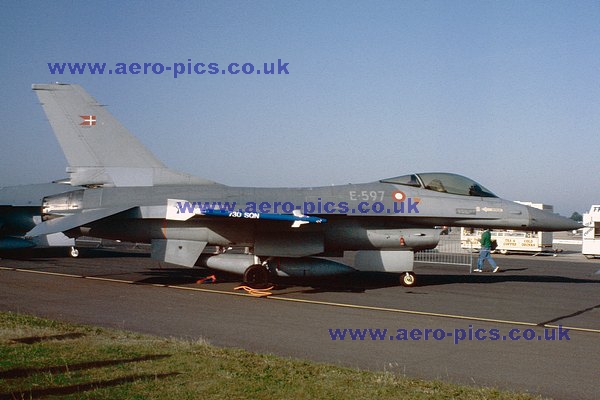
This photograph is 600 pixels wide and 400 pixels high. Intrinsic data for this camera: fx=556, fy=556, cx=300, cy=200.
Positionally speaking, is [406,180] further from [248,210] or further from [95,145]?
[95,145]

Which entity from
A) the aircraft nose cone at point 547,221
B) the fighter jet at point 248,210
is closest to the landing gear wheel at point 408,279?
the fighter jet at point 248,210

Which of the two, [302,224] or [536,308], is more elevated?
[302,224]

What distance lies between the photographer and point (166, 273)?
55.7 ft

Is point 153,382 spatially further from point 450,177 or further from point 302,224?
point 450,177

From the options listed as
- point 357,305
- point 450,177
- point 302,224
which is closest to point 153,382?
point 357,305

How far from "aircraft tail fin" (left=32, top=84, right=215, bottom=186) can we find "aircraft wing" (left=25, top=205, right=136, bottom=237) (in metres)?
1.14

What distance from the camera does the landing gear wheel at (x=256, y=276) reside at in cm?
1372

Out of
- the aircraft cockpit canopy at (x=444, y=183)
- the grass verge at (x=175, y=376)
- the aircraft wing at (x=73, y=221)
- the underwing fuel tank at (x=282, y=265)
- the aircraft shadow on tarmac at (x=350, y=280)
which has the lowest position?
the grass verge at (x=175, y=376)

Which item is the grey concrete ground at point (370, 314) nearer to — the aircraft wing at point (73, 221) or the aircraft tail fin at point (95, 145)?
the aircraft wing at point (73, 221)

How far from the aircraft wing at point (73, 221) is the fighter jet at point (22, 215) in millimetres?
8344

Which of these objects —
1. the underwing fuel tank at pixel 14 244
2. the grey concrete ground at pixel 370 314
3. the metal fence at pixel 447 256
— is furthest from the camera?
the metal fence at pixel 447 256

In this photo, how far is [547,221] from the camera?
14.5 m

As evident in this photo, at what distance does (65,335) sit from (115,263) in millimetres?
13226

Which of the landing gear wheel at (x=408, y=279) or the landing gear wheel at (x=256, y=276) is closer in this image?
the landing gear wheel at (x=256, y=276)
